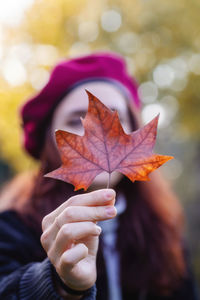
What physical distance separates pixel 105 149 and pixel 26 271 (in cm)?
74

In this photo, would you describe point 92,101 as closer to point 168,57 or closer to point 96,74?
point 96,74

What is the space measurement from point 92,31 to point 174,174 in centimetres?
916

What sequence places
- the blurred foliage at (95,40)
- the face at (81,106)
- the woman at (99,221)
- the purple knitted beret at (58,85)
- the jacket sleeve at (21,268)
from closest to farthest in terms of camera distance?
the jacket sleeve at (21,268) < the woman at (99,221) < the face at (81,106) < the purple knitted beret at (58,85) < the blurred foliage at (95,40)

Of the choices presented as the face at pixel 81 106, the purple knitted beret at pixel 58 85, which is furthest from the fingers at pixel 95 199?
the purple knitted beret at pixel 58 85

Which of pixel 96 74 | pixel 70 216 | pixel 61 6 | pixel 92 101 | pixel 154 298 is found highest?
pixel 61 6

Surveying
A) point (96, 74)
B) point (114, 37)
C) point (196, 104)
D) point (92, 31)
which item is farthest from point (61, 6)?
point (96, 74)

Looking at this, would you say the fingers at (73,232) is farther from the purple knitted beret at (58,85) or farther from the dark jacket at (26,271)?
the purple knitted beret at (58,85)

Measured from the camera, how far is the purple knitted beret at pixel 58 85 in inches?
76.2

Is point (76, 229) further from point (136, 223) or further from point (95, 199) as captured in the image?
point (136, 223)

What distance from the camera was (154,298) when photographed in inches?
84.8

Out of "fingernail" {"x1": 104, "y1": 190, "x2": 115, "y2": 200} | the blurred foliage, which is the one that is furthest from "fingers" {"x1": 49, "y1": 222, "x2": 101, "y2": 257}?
the blurred foliage

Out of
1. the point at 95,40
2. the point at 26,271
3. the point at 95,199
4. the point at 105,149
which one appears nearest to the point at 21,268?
the point at 26,271

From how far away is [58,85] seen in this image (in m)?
1.93

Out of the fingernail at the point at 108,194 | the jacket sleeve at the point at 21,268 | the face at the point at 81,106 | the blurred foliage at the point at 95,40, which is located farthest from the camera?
the blurred foliage at the point at 95,40
